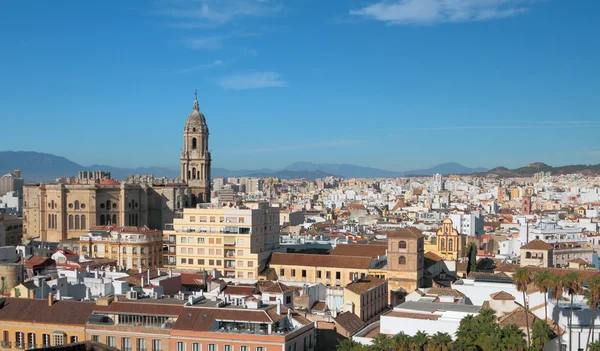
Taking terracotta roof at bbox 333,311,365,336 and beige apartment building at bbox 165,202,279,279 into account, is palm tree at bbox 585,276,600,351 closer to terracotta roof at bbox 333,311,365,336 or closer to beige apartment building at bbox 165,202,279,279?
terracotta roof at bbox 333,311,365,336

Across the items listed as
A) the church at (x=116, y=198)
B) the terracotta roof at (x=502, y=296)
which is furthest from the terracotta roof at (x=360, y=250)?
the church at (x=116, y=198)

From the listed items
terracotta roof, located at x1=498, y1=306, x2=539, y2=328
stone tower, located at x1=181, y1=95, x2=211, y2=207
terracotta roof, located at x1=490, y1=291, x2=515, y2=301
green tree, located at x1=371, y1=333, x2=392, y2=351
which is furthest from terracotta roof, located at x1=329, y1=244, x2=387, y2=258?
green tree, located at x1=371, y1=333, x2=392, y2=351

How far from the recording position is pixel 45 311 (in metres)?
33.4

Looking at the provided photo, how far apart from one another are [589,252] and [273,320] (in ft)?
143

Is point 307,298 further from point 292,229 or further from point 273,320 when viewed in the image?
point 292,229

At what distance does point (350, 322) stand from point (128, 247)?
24968mm

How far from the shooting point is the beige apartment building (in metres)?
53.8

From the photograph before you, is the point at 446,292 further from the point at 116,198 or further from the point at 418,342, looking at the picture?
the point at 116,198

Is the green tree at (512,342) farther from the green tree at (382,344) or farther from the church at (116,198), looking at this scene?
the church at (116,198)

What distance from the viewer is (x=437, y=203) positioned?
169625 millimetres

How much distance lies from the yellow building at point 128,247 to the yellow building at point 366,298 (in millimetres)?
18580

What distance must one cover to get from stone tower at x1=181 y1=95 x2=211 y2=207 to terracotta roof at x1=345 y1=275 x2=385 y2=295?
36211 millimetres

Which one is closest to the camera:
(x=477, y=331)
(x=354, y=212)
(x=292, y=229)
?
(x=477, y=331)

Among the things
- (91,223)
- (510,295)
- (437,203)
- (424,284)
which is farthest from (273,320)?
(437,203)
